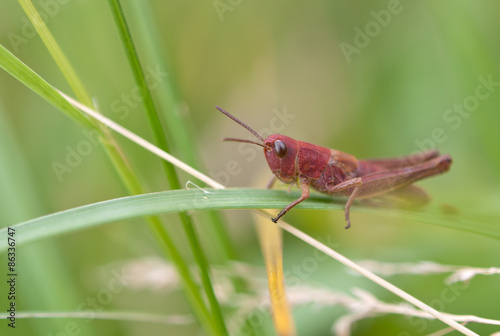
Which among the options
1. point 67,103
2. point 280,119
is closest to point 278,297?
point 67,103

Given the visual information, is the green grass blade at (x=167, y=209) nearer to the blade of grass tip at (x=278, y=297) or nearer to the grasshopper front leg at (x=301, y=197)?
the grasshopper front leg at (x=301, y=197)

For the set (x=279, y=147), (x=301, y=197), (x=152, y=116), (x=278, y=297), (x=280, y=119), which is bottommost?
(x=278, y=297)

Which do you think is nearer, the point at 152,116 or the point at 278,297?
the point at 278,297

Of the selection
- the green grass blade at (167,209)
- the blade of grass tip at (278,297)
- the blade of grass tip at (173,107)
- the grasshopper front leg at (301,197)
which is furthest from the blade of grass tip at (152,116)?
the blade of grass tip at (173,107)

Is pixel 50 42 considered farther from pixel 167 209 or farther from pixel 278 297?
pixel 278 297

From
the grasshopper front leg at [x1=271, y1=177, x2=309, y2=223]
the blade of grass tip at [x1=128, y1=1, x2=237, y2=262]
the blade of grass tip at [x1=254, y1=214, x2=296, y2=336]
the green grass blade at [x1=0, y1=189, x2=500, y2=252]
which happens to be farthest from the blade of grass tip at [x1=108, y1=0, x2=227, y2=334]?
the blade of grass tip at [x1=128, y1=1, x2=237, y2=262]

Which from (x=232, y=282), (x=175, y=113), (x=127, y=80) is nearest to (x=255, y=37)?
(x=127, y=80)
